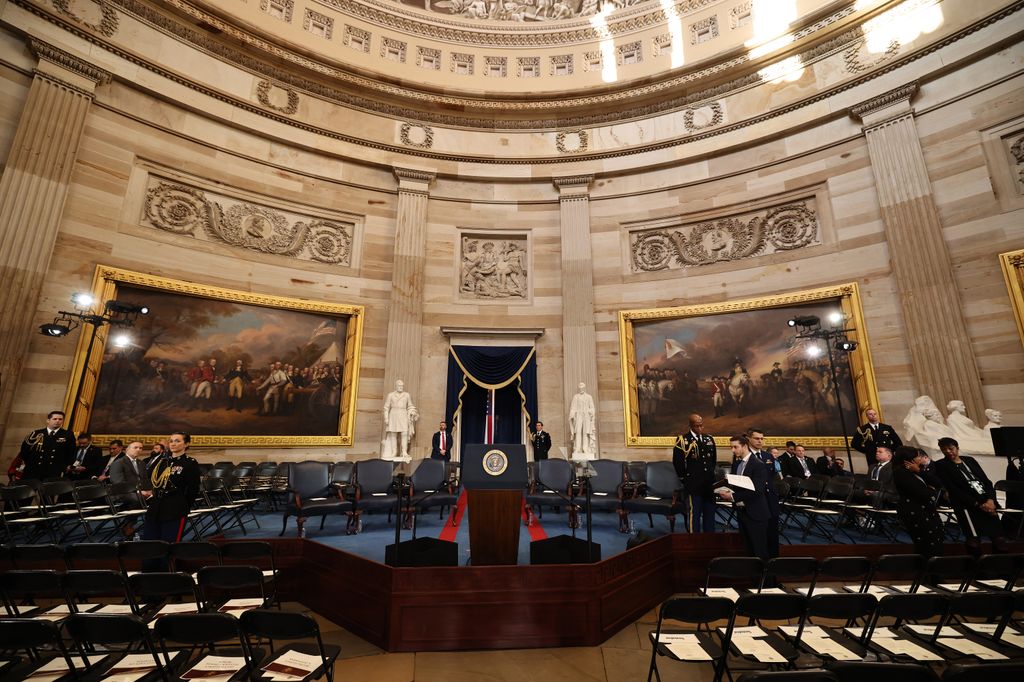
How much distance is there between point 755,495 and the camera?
5.34 metres

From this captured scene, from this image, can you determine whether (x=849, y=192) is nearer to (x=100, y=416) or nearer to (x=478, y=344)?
(x=478, y=344)

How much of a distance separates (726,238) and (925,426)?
6.18m

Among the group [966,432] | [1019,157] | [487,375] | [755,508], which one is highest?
[1019,157]

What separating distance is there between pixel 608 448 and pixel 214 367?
10.0 m

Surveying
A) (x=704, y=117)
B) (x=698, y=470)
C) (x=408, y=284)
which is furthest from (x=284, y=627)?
(x=704, y=117)

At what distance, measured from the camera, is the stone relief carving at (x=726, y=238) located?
39.3 ft

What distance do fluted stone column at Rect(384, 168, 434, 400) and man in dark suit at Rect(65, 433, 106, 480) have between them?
585 centimetres

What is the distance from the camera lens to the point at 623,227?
45.6 ft

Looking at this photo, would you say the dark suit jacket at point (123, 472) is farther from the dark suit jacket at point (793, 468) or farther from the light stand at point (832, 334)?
the light stand at point (832, 334)

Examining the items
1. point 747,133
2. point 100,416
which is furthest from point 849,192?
point 100,416

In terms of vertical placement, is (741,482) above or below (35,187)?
below

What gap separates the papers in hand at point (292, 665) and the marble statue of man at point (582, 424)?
9458 mm

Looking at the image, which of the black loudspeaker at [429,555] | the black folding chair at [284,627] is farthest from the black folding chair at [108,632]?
the black loudspeaker at [429,555]

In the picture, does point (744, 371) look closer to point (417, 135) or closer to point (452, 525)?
point (452, 525)
